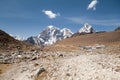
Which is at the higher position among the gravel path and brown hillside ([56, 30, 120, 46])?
brown hillside ([56, 30, 120, 46])

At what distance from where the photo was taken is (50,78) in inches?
858

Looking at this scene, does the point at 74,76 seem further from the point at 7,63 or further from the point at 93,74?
the point at 7,63

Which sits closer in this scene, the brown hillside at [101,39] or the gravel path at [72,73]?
the gravel path at [72,73]

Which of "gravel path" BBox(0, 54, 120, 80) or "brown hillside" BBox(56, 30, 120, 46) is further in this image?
"brown hillside" BBox(56, 30, 120, 46)

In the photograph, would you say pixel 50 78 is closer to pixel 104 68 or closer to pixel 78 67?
pixel 78 67

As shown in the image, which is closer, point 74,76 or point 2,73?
point 74,76

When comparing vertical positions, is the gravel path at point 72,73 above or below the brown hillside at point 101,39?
below

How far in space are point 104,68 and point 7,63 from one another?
17.6 metres

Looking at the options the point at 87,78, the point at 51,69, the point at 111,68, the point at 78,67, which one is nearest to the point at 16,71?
the point at 51,69

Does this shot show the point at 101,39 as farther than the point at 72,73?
Yes

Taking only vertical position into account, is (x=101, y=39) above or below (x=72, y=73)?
above

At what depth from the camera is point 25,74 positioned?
24.7 metres

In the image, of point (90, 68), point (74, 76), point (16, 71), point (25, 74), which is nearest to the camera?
point (74, 76)

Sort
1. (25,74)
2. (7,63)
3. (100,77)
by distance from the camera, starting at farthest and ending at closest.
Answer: (7,63) < (25,74) < (100,77)
